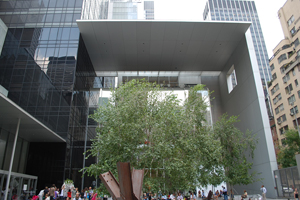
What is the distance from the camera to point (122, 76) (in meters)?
37.8

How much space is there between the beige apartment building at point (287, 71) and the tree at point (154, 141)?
3483 centimetres

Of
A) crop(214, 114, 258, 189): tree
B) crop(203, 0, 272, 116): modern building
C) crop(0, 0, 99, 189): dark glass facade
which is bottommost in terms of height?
crop(214, 114, 258, 189): tree

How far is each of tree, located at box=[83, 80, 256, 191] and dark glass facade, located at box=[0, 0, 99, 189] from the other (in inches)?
275

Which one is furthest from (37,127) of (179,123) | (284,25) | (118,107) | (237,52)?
(284,25)

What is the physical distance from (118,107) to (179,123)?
186 inches

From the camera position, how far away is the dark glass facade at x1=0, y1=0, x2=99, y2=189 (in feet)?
Answer: 72.9

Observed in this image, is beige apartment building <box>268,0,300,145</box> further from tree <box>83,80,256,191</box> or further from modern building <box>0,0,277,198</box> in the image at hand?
tree <box>83,80,256,191</box>

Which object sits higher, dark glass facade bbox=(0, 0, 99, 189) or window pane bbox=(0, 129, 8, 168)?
dark glass facade bbox=(0, 0, 99, 189)

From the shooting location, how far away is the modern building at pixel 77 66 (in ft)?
71.6

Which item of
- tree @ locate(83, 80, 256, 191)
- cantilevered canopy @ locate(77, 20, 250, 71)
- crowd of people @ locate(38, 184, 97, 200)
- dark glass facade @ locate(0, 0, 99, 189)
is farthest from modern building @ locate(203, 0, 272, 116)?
crowd of people @ locate(38, 184, 97, 200)

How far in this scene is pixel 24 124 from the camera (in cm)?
1788

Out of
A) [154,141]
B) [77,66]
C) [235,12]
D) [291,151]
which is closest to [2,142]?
[77,66]

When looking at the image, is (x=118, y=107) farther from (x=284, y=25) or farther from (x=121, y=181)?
(x=284, y=25)

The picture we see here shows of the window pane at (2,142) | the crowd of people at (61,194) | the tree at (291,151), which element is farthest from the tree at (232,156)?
the window pane at (2,142)
